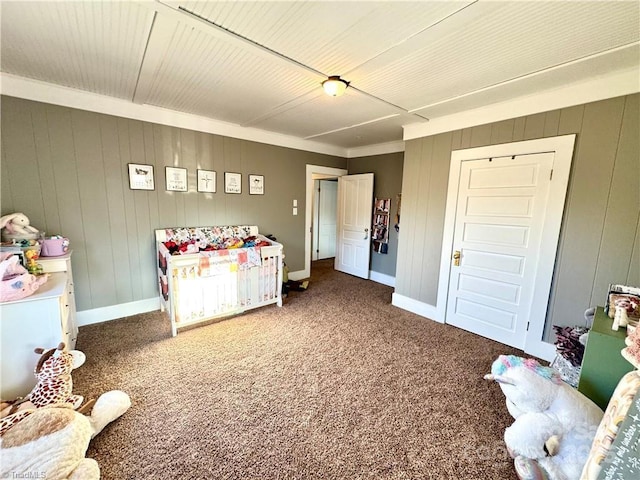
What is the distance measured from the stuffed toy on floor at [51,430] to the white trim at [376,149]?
4.71 meters

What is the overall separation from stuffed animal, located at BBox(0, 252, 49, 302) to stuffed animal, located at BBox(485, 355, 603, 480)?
3.20 meters

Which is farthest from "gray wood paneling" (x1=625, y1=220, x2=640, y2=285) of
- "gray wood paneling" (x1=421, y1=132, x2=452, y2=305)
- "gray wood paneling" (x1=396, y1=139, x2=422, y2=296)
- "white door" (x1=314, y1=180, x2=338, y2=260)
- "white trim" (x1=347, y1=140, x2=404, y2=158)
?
"white door" (x1=314, y1=180, x2=338, y2=260)

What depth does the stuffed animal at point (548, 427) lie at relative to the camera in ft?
4.32

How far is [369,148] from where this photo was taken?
495 centimetres

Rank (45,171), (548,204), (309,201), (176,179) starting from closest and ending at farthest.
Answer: (548,204)
(45,171)
(176,179)
(309,201)

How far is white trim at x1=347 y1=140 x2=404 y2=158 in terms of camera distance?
177 inches

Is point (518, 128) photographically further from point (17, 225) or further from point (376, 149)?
point (17, 225)

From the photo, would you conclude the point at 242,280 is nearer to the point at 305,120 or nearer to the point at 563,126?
the point at 305,120

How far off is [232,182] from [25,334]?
263 cm

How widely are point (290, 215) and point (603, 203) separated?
3.76 m

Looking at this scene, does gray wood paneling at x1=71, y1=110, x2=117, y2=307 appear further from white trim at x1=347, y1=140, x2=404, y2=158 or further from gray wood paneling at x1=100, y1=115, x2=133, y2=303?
white trim at x1=347, y1=140, x2=404, y2=158

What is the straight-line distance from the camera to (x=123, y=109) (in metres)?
2.92

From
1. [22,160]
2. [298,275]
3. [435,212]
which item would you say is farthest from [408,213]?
[22,160]

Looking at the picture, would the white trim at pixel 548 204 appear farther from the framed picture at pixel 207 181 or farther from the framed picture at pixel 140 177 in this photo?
the framed picture at pixel 140 177
